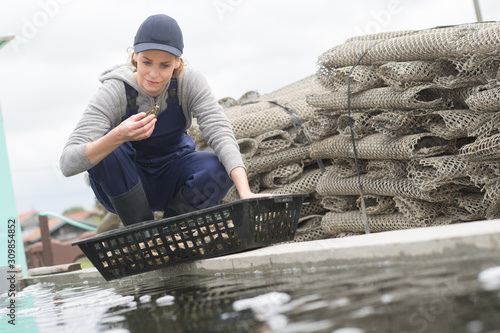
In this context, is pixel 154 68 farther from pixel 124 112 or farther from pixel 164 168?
pixel 164 168

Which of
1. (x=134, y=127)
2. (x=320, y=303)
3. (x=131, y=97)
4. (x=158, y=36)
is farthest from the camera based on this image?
(x=131, y=97)

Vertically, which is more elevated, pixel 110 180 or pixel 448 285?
pixel 110 180

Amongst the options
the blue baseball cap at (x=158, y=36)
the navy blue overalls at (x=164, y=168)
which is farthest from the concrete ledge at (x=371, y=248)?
the blue baseball cap at (x=158, y=36)

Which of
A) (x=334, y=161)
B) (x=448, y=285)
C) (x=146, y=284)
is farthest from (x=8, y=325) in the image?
(x=334, y=161)

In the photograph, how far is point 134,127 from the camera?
8.30 ft

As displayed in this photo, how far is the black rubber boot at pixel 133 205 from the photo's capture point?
120 inches

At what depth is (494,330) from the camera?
39.2 inches

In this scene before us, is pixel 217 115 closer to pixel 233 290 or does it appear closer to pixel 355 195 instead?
pixel 355 195

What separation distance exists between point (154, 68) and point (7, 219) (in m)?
2.90

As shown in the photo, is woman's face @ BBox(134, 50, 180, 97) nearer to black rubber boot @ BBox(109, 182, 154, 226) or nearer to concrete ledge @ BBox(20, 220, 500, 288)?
black rubber boot @ BBox(109, 182, 154, 226)

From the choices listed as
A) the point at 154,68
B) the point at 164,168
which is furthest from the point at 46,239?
the point at 154,68

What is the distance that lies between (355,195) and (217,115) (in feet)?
3.86

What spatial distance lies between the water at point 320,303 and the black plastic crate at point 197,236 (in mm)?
297

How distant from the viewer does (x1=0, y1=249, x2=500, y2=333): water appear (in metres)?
1.17
